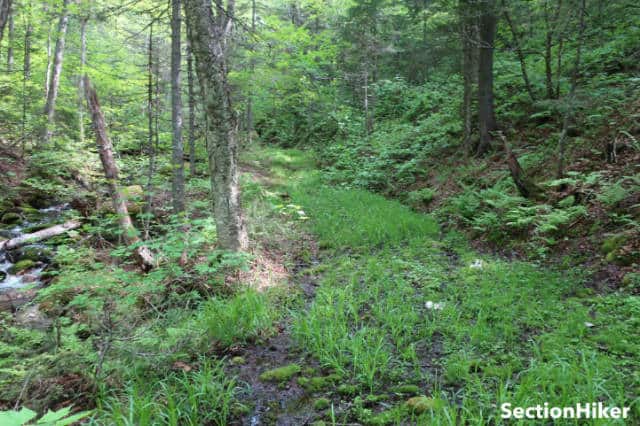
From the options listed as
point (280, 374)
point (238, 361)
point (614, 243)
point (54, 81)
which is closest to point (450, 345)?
point (280, 374)

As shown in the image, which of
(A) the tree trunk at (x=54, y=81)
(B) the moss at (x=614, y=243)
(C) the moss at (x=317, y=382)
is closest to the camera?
(C) the moss at (x=317, y=382)

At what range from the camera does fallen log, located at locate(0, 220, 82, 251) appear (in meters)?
8.16

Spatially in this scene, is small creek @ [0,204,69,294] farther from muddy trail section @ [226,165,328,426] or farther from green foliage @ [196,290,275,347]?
muddy trail section @ [226,165,328,426]

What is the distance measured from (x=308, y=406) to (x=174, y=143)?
7.18 meters

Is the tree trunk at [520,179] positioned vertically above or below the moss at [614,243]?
above

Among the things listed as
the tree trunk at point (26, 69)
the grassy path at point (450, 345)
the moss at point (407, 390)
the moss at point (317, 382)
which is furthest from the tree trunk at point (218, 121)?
the tree trunk at point (26, 69)

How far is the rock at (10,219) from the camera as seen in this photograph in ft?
31.5

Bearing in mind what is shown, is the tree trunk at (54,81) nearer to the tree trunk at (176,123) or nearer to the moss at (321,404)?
the tree trunk at (176,123)

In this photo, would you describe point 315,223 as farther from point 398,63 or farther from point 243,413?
point 398,63

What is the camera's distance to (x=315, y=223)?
934 cm

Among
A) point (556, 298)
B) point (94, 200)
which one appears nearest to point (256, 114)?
point (94, 200)

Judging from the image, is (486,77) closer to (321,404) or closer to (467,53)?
(467,53)

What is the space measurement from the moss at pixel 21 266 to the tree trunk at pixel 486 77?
11.5m

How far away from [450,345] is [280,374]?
5.75ft
